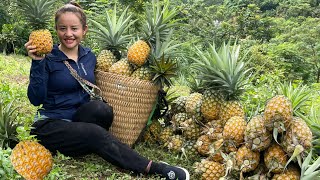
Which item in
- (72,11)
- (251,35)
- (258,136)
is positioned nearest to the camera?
(258,136)

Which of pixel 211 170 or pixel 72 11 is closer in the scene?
pixel 211 170

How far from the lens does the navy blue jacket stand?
3.52 meters

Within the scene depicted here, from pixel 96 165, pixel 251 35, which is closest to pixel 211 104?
pixel 96 165

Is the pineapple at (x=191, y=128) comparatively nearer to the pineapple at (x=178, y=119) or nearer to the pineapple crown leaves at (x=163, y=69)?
the pineapple at (x=178, y=119)

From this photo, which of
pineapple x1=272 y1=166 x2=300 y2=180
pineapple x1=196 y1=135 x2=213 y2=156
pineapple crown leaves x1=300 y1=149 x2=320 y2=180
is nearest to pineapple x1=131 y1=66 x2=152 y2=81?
pineapple x1=196 y1=135 x2=213 y2=156

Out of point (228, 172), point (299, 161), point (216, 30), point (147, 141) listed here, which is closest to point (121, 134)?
point (147, 141)

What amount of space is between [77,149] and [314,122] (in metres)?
2.15

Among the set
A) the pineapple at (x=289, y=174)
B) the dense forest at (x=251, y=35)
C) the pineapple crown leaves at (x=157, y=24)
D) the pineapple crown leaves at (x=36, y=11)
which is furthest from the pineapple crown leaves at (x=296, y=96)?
the dense forest at (x=251, y=35)

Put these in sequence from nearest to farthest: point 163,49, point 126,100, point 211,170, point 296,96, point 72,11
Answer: point 296,96 < point 211,170 < point 72,11 < point 126,100 < point 163,49

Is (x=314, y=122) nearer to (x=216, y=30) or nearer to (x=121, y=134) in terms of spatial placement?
(x=121, y=134)

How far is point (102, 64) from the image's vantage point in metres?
4.13

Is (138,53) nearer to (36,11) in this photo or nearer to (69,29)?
(69,29)

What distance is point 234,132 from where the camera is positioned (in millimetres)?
3357

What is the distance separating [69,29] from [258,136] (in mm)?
2051
